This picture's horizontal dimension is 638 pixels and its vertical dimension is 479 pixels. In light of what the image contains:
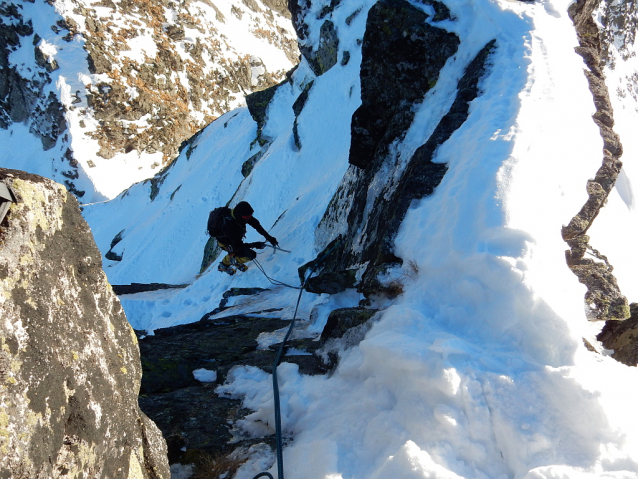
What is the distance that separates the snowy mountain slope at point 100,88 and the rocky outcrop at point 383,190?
37.3 metres

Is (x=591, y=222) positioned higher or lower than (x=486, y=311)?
higher

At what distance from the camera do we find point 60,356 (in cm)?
183

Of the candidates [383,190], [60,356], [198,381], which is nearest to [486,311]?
[60,356]

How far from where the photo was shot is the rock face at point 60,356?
62.7 inches

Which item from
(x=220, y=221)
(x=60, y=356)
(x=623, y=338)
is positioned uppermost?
(x=623, y=338)

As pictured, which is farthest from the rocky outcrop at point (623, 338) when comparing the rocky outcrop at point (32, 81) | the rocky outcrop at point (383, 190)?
the rocky outcrop at point (32, 81)

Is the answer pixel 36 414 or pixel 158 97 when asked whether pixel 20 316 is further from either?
pixel 158 97

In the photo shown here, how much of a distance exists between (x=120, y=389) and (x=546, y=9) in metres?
7.49

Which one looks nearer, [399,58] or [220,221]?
[399,58]

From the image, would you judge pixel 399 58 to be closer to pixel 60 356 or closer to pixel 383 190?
pixel 383 190

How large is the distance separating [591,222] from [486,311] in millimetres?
2209

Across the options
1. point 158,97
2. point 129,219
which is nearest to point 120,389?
point 129,219

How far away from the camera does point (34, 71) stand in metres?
41.3

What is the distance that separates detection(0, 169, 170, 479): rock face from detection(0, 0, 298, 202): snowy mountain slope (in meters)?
40.6
